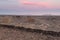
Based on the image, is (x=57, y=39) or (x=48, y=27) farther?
(x=48, y=27)

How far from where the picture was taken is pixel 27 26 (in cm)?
1284

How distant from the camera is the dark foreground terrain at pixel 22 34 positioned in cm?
1080

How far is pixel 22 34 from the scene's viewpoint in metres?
11.3

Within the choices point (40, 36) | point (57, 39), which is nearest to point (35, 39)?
point (40, 36)

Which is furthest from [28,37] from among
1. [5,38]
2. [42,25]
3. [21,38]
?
[42,25]

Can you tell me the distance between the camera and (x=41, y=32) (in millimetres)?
11328

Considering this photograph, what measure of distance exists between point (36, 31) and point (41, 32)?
371 mm

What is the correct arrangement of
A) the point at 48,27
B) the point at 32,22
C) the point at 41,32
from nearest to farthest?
1. the point at 41,32
2. the point at 48,27
3. the point at 32,22

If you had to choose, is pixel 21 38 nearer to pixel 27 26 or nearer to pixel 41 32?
pixel 41 32

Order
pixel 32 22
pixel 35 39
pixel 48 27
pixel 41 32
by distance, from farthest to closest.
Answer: pixel 32 22, pixel 48 27, pixel 41 32, pixel 35 39

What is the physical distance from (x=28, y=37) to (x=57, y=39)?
56.1 inches

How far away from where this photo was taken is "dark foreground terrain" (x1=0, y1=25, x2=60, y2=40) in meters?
10.8

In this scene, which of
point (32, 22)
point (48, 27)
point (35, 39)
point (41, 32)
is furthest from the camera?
point (32, 22)

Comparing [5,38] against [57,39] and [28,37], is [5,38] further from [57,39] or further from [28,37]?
[57,39]
